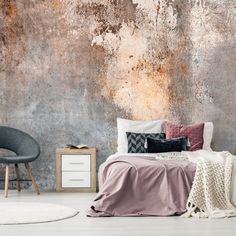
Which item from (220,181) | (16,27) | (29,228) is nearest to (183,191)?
(220,181)

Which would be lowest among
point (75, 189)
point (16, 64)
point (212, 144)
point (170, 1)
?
point (75, 189)

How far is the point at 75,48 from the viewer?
9.30 meters

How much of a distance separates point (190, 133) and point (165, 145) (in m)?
0.55

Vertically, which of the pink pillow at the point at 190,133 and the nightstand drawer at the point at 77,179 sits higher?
the pink pillow at the point at 190,133

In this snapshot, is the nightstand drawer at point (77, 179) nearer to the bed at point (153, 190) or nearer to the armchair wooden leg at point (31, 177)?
the armchair wooden leg at point (31, 177)

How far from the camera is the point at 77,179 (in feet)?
29.6

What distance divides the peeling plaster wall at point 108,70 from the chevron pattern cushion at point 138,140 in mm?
495

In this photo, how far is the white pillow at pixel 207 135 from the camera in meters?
8.98

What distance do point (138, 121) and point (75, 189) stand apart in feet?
3.83

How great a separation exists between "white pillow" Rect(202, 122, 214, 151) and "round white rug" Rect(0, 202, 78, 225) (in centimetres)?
232

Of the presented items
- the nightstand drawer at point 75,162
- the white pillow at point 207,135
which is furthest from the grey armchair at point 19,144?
the white pillow at point 207,135

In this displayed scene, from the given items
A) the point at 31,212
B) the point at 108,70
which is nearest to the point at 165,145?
the point at 108,70

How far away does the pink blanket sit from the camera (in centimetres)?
682

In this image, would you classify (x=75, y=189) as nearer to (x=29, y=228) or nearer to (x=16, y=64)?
(x=16, y=64)
